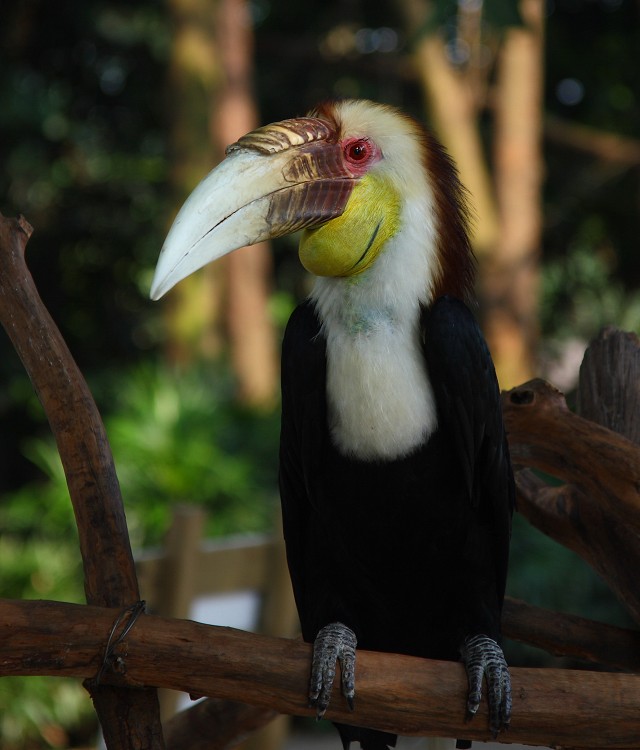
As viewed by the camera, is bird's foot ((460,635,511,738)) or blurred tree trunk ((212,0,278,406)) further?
blurred tree trunk ((212,0,278,406))

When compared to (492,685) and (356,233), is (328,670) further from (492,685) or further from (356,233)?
(356,233)

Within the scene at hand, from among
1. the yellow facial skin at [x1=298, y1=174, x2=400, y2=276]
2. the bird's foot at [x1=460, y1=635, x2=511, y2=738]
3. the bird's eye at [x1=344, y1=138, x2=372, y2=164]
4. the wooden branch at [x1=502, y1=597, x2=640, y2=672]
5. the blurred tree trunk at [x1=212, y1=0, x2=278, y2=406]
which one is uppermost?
the blurred tree trunk at [x1=212, y1=0, x2=278, y2=406]

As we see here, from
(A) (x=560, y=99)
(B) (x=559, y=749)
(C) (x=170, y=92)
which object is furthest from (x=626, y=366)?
(A) (x=560, y=99)

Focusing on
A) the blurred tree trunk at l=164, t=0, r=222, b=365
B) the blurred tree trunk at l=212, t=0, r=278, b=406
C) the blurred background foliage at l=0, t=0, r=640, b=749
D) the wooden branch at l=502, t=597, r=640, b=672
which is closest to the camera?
the wooden branch at l=502, t=597, r=640, b=672

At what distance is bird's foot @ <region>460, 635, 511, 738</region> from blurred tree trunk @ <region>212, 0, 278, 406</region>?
4667mm

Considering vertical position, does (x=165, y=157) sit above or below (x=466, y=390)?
above

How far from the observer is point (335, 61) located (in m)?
8.31

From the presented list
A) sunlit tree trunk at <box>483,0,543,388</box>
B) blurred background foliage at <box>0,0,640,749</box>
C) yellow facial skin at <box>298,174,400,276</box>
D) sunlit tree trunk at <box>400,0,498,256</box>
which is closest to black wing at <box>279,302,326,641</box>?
yellow facial skin at <box>298,174,400,276</box>

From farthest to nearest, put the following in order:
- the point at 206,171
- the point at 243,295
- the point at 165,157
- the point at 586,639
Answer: the point at 165,157 < the point at 243,295 < the point at 206,171 < the point at 586,639

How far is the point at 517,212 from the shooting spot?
20.8 ft

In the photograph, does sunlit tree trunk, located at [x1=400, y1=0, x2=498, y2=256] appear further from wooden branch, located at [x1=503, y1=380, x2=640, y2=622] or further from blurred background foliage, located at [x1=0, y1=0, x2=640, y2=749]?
wooden branch, located at [x1=503, y1=380, x2=640, y2=622]

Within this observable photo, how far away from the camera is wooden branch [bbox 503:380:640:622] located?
1848 mm

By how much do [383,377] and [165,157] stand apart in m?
6.62

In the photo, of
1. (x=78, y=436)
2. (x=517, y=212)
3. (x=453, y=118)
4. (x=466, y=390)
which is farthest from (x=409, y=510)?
(x=453, y=118)
